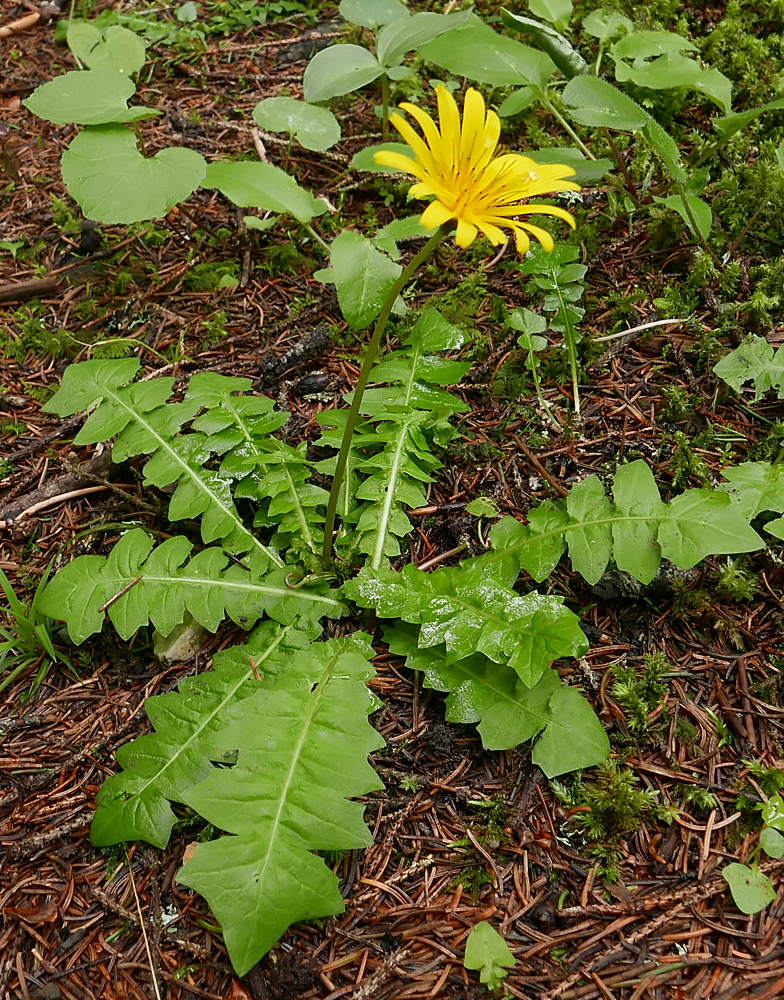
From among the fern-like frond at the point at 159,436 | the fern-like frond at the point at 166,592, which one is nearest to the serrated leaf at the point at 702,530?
the fern-like frond at the point at 166,592

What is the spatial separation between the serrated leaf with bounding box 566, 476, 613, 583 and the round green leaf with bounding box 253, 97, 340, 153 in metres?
2.08

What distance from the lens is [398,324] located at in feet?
10.9

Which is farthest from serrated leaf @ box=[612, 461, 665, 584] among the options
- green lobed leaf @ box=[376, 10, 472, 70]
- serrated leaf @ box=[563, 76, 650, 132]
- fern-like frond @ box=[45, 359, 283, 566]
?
green lobed leaf @ box=[376, 10, 472, 70]

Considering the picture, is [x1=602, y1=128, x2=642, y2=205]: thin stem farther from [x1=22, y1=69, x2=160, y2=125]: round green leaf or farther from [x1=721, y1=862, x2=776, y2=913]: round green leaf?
[x1=721, y1=862, x2=776, y2=913]: round green leaf

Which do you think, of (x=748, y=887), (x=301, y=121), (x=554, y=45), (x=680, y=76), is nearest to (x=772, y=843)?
(x=748, y=887)

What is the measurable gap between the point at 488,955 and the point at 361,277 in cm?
211

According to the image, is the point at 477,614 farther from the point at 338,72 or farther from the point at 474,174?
the point at 338,72

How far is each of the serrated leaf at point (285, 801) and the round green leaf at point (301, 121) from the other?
8.06 ft

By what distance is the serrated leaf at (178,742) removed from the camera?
6.77 ft

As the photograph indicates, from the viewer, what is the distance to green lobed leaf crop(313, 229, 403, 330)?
265 cm

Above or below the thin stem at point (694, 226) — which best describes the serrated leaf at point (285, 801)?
below

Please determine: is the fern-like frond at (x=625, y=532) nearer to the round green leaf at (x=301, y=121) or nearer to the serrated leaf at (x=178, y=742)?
the serrated leaf at (x=178, y=742)

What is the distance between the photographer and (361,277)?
105 inches

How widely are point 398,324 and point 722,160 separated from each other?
1842mm
